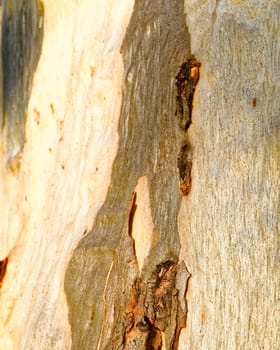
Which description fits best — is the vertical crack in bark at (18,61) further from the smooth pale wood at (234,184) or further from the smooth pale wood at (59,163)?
the smooth pale wood at (234,184)

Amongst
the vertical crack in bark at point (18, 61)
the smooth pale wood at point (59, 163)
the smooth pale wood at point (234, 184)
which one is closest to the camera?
the smooth pale wood at point (234, 184)

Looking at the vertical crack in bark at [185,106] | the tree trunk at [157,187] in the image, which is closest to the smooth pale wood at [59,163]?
the tree trunk at [157,187]

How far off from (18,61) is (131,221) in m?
0.47

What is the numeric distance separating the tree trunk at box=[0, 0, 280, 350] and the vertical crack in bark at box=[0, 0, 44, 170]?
0.29ft

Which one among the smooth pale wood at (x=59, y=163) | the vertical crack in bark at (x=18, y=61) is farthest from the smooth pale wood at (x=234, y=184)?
the vertical crack in bark at (x=18, y=61)

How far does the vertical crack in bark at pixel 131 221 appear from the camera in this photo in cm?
103

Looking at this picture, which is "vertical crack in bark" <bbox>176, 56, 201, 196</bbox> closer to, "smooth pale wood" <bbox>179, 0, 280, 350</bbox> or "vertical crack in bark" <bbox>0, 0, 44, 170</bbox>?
"smooth pale wood" <bbox>179, 0, 280, 350</bbox>

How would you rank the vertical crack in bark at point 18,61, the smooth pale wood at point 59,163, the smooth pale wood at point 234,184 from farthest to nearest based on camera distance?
the vertical crack in bark at point 18,61, the smooth pale wood at point 59,163, the smooth pale wood at point 234,184

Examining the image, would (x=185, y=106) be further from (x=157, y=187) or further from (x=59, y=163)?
(x=59, y=163)

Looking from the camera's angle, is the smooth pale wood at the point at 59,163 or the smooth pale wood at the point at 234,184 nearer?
the smooth pale wood at the point at 234,184

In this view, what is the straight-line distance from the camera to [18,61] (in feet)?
4.31

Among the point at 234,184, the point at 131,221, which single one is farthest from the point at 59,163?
the point at 234,184

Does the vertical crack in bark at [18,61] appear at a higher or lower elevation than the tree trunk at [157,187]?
higher

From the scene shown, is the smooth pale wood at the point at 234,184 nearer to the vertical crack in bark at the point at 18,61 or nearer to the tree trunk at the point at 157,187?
the tree trunk at the point at 157,187
